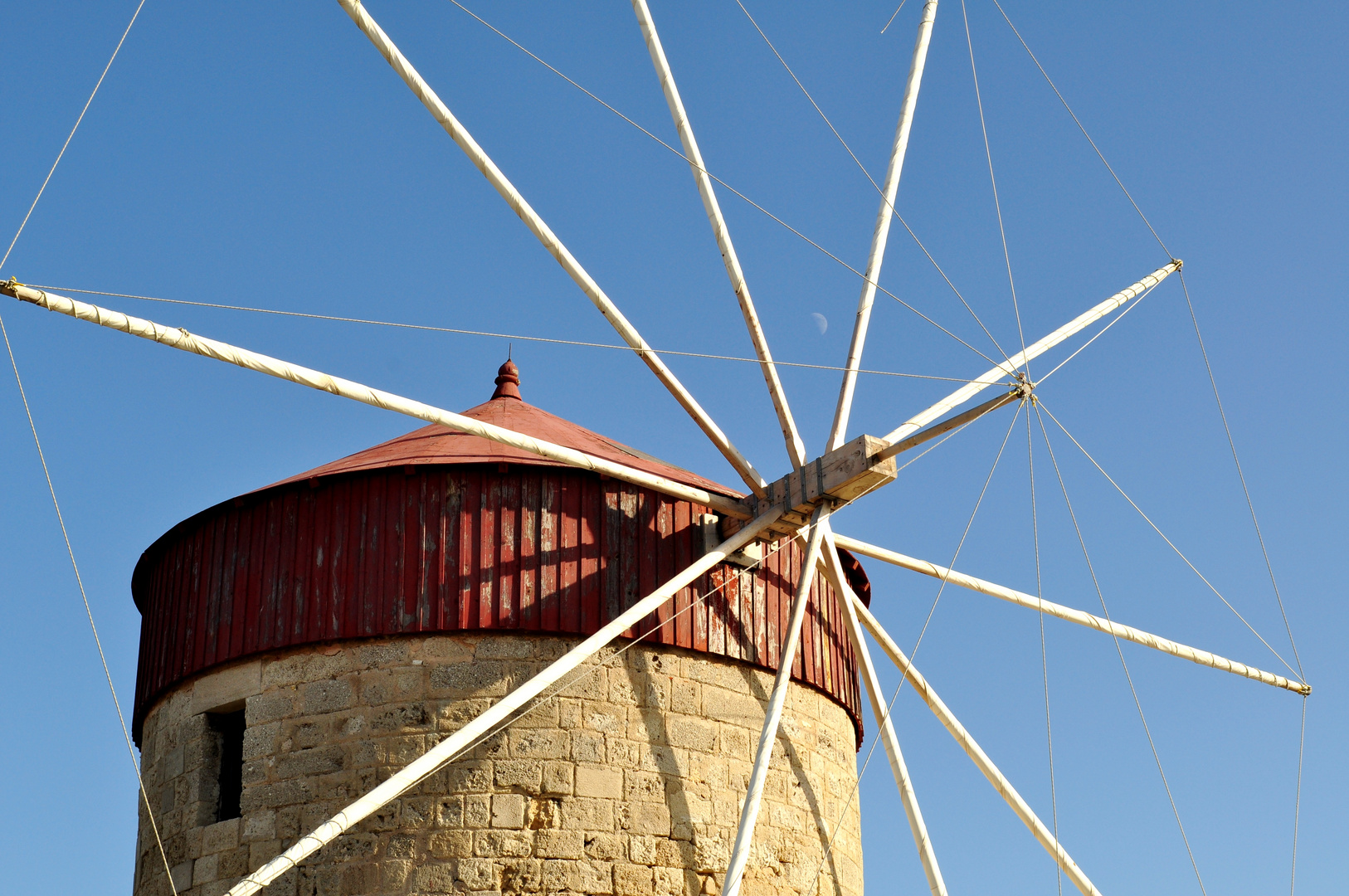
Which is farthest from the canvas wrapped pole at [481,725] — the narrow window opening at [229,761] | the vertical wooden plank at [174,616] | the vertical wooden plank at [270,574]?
the vertical wooden plank at [174,616]

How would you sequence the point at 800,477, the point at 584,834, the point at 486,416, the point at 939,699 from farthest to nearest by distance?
the point at 486,416 → the point at 939,699 → the point at 800,477 → the point at 584,834

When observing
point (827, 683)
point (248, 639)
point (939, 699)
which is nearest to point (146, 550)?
point (248, 639)

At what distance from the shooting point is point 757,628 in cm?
1188

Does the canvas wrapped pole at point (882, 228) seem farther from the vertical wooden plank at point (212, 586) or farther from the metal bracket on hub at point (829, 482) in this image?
the vertical wooden plank at point (212, 586)

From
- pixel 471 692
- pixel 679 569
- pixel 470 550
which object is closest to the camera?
pixel 471 692

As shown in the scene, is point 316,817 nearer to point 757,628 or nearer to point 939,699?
point 757,628

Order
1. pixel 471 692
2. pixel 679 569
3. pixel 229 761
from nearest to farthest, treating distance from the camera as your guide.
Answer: pixel 471 692 → pixel 229 761 → pixel 679 569

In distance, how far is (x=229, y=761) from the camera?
1148cm

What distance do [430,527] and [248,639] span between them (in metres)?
1.56

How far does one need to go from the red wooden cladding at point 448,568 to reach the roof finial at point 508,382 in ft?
8.15

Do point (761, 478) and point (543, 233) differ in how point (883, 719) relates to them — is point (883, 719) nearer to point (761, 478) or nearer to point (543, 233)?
point (761, 478)

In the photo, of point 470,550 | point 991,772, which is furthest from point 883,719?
point 470,550

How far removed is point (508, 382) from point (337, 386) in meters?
4.65

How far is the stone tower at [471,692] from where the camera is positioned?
10500 mm
